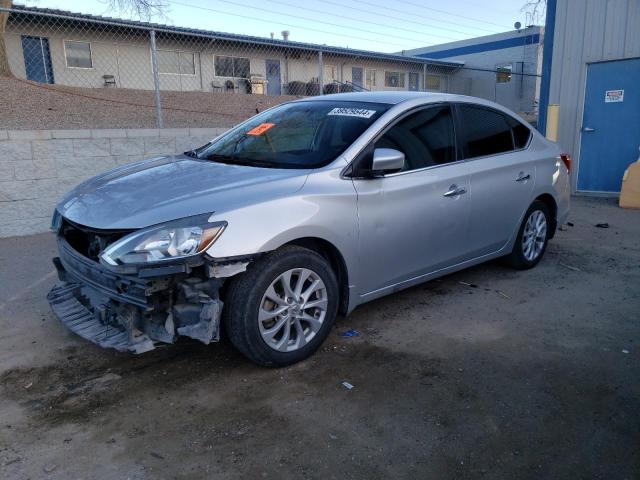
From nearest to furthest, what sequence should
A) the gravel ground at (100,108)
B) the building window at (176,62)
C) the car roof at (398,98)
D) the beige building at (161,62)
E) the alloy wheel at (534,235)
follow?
the car roof at (398,98), the alloy wheel at (534,235), the gravel ground at (100,108), the beige building at (161,62), the building window at (176,62)

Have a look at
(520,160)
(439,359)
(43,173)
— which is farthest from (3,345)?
(520,160)

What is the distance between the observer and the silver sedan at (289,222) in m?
2.96

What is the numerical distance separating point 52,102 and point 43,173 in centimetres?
874

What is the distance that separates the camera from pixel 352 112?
4047 mm

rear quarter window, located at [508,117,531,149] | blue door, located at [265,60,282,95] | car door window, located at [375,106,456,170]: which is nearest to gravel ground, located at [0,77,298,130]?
blue door, located at [265,60,282,95]

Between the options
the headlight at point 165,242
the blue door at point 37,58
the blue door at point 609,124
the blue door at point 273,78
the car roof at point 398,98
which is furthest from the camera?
the blue door at point 273,78

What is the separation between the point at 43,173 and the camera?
6.58 meters

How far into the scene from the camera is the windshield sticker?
13.0 feet

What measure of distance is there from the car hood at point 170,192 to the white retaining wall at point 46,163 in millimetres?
3148

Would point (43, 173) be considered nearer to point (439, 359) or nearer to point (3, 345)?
point (3, 345)

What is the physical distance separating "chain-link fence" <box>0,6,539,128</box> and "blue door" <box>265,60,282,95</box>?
0.04m

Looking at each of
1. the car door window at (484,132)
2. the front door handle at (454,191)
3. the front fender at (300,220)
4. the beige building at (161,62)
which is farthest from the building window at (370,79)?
the front fender at (300,220)

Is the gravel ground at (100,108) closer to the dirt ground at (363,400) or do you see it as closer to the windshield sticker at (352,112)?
the windshield sticker at (352,112)

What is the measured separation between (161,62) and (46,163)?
13553mm
